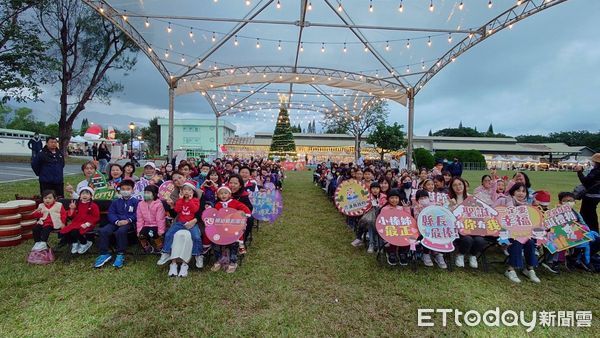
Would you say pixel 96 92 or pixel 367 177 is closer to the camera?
Answer: pixel 367 177

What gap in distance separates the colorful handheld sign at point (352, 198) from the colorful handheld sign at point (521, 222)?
219cm

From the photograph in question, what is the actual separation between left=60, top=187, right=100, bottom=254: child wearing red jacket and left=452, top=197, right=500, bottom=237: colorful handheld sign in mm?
5392

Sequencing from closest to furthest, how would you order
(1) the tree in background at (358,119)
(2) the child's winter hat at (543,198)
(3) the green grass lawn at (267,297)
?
(3) the green grass lawn at (267,297)
(2) the child's winter hat at (543,198)
(1) the tree in background at (358,119)

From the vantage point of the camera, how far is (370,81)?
14.6 metres

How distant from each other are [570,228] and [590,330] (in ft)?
5.88

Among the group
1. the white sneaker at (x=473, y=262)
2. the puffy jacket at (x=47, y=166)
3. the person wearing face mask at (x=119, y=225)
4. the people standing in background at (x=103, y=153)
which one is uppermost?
the people standing in background at (x=103, y=153)

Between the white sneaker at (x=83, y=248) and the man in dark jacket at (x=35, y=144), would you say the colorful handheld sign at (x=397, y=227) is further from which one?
the man in dark jacket at (x=35, y=144)

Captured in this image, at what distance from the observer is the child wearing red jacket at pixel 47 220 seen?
442cm

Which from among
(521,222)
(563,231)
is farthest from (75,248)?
(563,231)

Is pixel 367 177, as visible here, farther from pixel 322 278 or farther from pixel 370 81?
pixel 370 81

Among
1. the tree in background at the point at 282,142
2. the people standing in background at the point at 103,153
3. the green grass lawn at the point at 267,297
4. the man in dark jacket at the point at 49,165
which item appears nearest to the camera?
the green grass lawn at the point at 267,297

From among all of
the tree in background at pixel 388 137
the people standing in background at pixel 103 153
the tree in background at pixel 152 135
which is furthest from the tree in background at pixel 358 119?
the tree in background at pixel 152 135

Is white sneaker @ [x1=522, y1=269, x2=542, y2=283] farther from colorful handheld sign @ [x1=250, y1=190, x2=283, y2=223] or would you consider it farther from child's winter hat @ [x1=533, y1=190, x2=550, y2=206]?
colorful handheld sign @ [x1=250, y1=190, x2=283, y2=223]

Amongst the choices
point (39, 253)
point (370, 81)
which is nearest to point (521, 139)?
point (370, 81)
